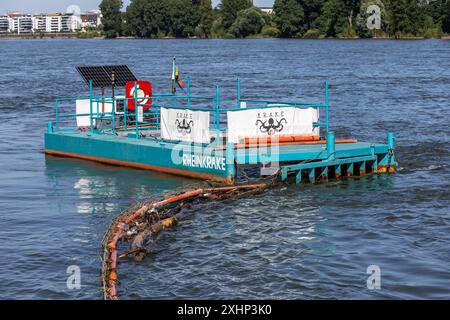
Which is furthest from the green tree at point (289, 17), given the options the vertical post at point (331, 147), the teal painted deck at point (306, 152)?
the vertical post at point (331, 147)

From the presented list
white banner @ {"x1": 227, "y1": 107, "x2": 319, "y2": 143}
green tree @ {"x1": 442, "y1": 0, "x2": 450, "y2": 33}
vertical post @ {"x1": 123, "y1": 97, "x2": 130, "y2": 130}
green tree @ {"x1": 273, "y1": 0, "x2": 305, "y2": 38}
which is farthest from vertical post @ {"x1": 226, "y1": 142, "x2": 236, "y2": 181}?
green tree @ {"x1": 273, "y1": 0, "x2": 305, "y2": 38}

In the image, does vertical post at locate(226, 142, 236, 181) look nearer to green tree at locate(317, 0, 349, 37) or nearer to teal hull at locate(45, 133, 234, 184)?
teal hull at locate(45, 133, 234, 184)

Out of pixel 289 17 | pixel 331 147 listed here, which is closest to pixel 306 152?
pixel 331 147

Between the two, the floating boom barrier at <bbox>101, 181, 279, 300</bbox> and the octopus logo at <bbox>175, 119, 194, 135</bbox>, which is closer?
the floating boom barrier at <bbox>101, 181, 279, 300</bbox>

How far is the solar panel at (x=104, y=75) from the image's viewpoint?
3253cm

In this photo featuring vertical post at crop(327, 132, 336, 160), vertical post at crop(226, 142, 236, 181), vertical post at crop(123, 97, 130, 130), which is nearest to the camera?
vertical post at crop(226, 142, 236, 181)

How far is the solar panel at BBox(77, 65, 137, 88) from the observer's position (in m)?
32.5

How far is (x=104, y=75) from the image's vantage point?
33.1 metres

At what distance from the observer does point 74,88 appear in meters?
66.0

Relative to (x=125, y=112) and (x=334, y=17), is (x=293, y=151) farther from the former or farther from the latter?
(x=334, y=17)

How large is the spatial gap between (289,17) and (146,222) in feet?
569

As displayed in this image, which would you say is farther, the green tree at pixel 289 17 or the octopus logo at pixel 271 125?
the green tree at pixel 289 17

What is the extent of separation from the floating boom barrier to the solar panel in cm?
976

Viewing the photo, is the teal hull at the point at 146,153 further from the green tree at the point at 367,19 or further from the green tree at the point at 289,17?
the green tree at the point at 289,17
